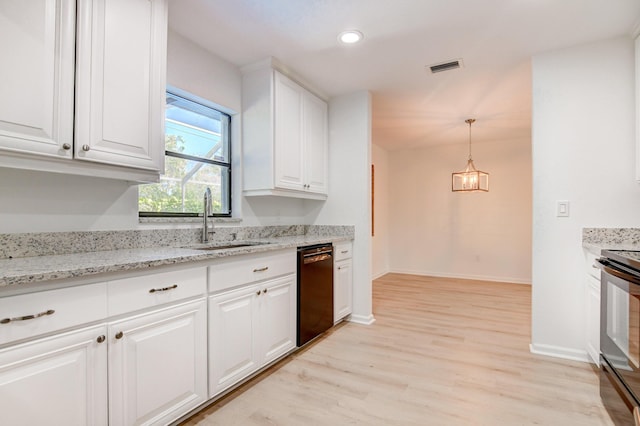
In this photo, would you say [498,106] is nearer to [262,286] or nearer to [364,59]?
[364,59]

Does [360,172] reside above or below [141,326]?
above

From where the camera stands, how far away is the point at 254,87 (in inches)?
114

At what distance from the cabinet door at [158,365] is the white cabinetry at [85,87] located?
79 cm

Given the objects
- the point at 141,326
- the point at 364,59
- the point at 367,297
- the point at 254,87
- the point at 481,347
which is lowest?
the point at 481,347

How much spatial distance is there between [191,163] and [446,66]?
7.57ft

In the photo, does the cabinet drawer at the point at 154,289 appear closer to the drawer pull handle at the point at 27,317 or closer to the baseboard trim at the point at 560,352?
the drawer pull handle at the point at 27,317

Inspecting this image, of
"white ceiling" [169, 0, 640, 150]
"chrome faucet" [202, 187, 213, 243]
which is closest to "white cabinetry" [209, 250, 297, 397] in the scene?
"chrome faucet" [202, 187, 213, 243]

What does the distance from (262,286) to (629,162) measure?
9.05ft

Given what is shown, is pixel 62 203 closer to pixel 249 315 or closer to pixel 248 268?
pixel 248 268

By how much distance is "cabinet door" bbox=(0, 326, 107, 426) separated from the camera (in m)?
1.12

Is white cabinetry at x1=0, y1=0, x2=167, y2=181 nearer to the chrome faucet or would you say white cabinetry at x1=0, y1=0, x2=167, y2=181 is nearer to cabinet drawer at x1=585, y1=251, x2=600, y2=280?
the chrome faucet

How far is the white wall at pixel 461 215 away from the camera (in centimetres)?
541

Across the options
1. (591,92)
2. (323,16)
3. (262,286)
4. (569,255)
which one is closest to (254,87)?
(323,16)

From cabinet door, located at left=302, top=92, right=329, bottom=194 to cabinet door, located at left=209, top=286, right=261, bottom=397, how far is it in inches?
57.1
